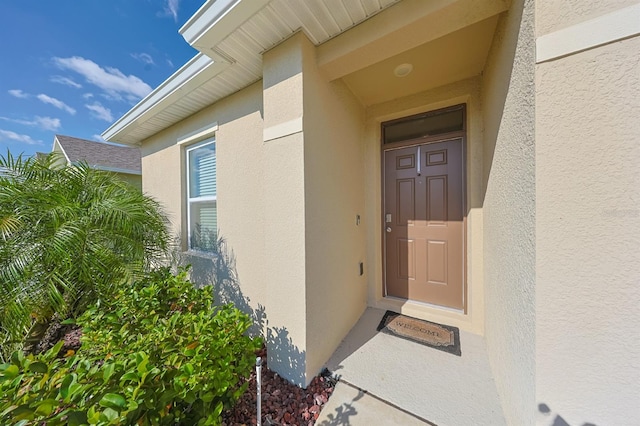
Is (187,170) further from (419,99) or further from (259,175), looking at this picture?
(419,99)

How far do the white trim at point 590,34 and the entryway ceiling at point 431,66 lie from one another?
3.41 ft

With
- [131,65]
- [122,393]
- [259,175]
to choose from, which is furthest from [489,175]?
[131,65]

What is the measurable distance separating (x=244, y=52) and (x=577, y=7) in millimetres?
2257

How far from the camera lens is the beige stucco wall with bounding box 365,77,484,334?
2.42 m

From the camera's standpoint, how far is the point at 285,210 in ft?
6.35

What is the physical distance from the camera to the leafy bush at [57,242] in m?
1.83

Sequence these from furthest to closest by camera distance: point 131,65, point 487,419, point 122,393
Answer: point 131,65 < point 487,419 < point 122,393

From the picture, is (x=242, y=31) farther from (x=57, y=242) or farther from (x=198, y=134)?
(x=57, y=242)

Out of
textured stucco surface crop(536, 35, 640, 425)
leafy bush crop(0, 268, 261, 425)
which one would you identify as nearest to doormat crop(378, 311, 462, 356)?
textured stucco surface crop(536, 35, 640, 425)

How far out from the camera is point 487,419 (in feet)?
4.94

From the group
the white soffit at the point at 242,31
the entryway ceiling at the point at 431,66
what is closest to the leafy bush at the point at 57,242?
the white soffit at the point at 242,31

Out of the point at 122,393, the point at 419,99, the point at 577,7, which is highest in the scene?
the point at 419,99

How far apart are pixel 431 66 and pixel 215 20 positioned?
2.05 meters

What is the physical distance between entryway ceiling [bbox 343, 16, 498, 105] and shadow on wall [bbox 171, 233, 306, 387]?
8.86ft
